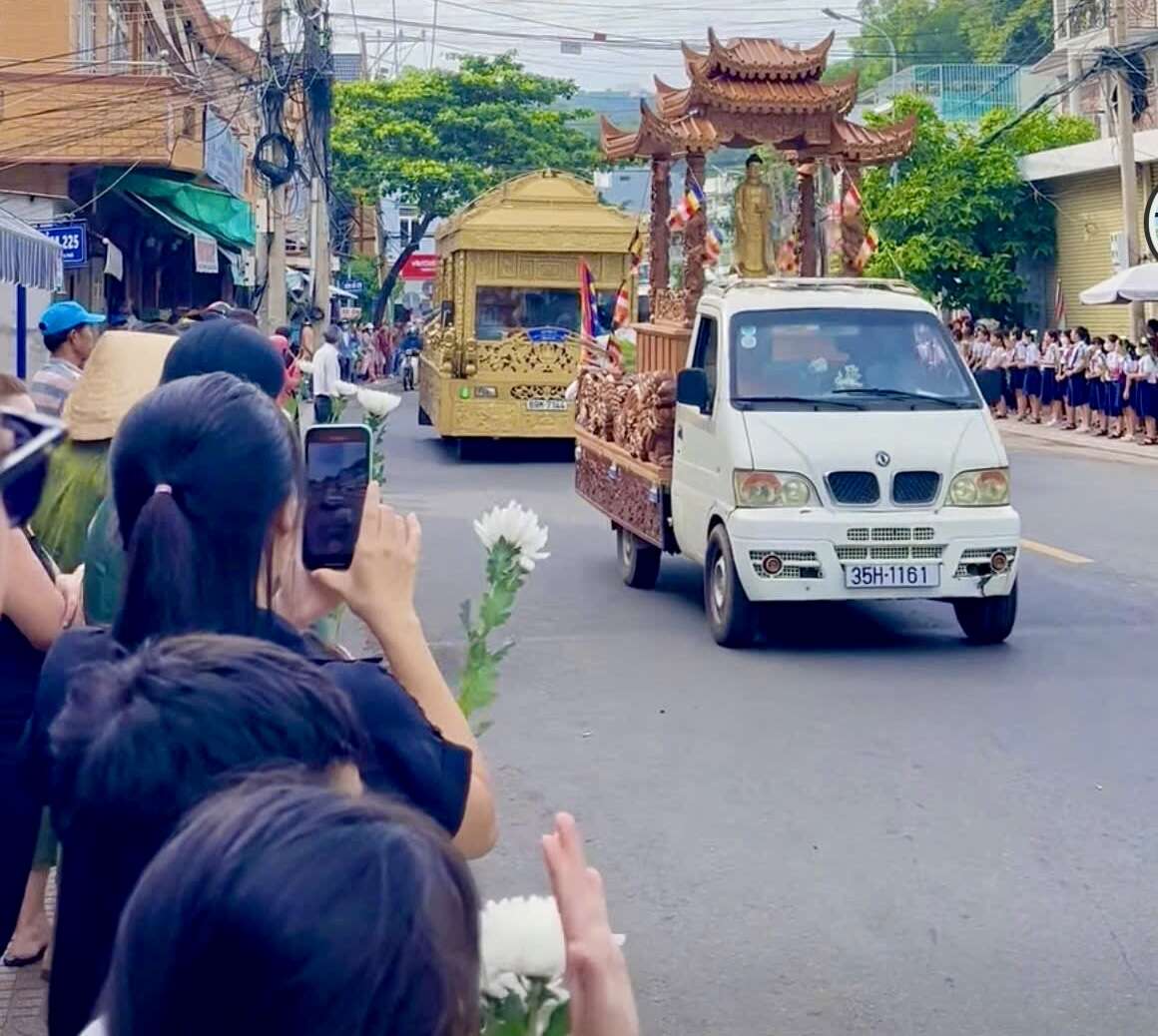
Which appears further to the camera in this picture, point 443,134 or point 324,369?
point 443,134

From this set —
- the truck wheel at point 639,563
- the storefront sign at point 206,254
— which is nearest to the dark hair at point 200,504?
the truck wheel at point 639,563

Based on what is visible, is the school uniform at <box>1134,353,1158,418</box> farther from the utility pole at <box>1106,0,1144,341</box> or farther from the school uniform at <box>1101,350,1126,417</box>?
the utility pole at <box>1106,0,1144,341</box>

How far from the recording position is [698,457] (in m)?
11.2

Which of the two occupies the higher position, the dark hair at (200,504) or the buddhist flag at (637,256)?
the buddhist flag at (637,256)

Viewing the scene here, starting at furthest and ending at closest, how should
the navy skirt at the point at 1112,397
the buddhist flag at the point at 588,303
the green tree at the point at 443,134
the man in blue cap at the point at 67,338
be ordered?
the green tree at the point at 443,134 → the navy skirt at the point at 1112,397 → the buddhist flag at the point at 588,303 → the man in blue cap at the point at 67,338

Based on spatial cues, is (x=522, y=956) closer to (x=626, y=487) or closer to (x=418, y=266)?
(x=626, y=487)

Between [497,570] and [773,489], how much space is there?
612 cm

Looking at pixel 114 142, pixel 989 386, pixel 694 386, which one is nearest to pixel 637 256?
pixel 114 142

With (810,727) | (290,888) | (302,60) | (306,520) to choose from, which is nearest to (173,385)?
(306,520)

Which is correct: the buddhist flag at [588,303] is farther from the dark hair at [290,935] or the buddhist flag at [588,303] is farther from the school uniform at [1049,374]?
the dark hair at [290,935]

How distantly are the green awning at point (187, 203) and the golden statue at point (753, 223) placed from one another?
9.36m

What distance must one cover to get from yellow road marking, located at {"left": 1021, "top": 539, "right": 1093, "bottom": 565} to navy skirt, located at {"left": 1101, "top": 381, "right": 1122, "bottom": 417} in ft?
43.9

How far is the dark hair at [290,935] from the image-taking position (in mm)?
1417

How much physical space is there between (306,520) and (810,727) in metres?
5.92
